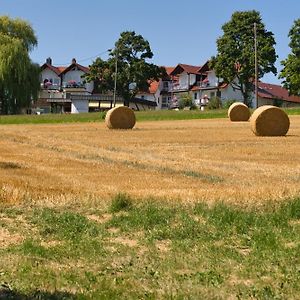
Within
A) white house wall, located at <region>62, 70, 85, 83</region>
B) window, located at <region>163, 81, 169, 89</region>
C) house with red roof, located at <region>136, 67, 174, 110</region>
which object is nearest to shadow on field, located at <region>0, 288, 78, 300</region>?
house with red roof, located at <region>136, 67, 174, 110</region>

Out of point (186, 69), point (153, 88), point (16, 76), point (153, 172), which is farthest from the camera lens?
point (153, 88)

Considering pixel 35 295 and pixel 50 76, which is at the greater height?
pixel 50 76

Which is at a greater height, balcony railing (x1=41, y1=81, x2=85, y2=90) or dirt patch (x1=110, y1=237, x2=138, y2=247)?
balcony railing (x1=41, y1=81, x2=85, y2=90)

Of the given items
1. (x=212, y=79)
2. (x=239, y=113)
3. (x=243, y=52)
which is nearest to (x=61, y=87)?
(x=212, y=79)

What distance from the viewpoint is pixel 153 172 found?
45.8ft

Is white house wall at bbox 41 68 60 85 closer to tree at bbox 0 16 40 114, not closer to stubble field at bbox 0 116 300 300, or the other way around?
tree at bbox 0 16 40 114

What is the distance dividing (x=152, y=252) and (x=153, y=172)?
726 cm

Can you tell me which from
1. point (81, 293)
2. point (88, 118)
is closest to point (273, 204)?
point (81, 293)

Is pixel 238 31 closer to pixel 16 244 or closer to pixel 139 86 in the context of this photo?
pixel 139 86

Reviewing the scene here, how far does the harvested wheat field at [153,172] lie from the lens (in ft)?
33.5

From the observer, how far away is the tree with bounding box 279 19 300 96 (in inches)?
2717

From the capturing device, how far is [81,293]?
522cm

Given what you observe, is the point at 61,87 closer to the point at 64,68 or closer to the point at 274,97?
the point at 64,68

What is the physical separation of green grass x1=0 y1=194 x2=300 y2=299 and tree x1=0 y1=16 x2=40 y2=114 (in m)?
54.2
